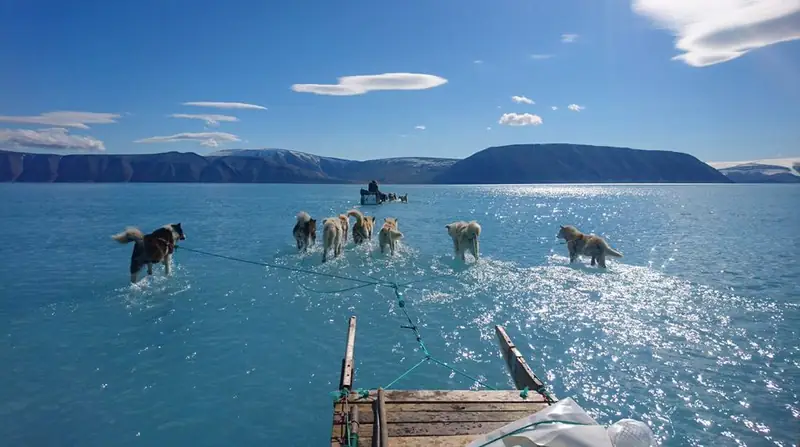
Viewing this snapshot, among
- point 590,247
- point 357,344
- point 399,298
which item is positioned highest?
point 590,247

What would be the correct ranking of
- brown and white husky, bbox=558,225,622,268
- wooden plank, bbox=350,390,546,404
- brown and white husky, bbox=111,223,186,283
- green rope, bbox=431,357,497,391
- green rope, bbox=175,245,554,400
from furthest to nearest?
brown and white husky, bbox=558,225,622,268 < brown and white husky, bbox=111,223,186,283 < green rope, bbox=431,357,497,391 < green rope, bbox=175,245,554,400 < wooden plank, bbox=350,390,546,404

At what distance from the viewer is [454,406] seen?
19.8 ft

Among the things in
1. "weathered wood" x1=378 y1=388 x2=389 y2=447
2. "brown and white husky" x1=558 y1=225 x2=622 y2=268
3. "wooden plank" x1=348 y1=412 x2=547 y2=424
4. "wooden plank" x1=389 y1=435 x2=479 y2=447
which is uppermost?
"brown and white husky" x1=558 y1=225 x2=622 y2=268

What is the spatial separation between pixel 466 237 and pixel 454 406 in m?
12.9

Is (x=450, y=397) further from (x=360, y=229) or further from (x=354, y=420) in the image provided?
(x=360, y=229)

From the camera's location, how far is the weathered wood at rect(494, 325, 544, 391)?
675cm

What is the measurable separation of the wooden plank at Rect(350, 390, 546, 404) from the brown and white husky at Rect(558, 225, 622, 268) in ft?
44.9

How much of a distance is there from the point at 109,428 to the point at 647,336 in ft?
37.4

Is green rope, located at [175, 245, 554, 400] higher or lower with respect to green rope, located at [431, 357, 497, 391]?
higher

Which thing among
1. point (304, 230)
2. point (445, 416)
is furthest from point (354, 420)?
point (304, 230)

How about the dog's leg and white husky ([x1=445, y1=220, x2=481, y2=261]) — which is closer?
the dog's leg

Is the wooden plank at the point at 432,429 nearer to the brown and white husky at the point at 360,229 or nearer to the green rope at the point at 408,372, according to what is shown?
the green rope at the point at 408,372

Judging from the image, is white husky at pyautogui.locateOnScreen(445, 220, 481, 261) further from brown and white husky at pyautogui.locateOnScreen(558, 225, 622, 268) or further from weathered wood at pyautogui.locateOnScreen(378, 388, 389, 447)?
weathered wood at pyautogui.locateOnScreen(378, 388, 389, 447)

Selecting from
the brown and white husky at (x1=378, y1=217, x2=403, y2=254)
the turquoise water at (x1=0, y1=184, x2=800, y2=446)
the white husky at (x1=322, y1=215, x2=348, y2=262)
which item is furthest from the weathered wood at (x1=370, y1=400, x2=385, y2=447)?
the brown and white husky at (x1=378, y1=217, x2=403, y2=254)
